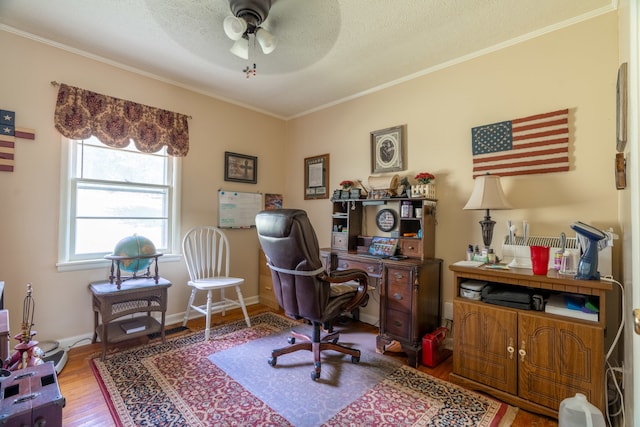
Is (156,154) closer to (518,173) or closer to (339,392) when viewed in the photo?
(339,392)

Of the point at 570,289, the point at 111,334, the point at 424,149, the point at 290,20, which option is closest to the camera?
the point at 570,289

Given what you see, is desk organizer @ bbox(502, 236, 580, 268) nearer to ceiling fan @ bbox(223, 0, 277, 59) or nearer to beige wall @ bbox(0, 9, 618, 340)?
beige wall @ bbox(0, 9, 618, 340)

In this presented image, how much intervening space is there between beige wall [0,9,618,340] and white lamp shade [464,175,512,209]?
284 millimetres

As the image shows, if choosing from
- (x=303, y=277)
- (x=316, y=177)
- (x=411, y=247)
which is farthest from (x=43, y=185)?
(x=411, y=247)

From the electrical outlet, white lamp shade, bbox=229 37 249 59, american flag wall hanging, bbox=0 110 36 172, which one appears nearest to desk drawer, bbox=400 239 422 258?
the electrical outlet

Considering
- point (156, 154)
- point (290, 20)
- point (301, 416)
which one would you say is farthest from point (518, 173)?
point (156, 154)

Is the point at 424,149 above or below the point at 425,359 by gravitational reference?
above

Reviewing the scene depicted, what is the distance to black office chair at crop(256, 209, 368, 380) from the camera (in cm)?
201

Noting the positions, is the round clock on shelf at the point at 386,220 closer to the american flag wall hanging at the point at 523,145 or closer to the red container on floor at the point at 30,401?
the american flag wall hanging at the point at 523,145

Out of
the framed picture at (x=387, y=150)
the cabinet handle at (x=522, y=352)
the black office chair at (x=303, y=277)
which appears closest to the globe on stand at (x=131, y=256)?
the black office chair at (x=303, y=277)

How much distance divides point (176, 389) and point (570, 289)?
2.44m

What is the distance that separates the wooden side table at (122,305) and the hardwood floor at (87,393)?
151 mm

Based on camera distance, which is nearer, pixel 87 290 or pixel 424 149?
pixel 87 290

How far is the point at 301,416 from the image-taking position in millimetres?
1675
